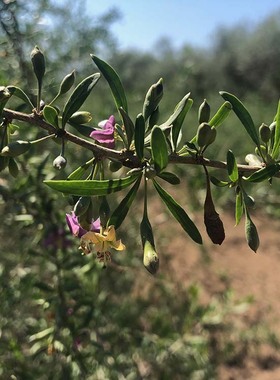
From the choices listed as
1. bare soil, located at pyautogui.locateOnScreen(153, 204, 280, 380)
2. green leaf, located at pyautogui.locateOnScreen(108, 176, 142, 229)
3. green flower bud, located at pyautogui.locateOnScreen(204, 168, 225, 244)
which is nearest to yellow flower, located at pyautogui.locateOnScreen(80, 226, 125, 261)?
green leaf, located at pyautogui.locateOnScreen(108, 176, 142, 229)

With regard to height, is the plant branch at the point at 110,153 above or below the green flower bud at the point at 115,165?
above

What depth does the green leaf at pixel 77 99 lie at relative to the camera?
70cm

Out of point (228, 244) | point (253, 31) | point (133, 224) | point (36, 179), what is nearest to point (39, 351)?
point (36, 179)

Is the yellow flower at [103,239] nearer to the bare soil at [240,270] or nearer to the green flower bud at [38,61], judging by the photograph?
the green flower bud at [38,61]

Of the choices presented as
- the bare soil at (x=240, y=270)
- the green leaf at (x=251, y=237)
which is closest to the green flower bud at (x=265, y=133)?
the green leaf at (x=251, y=237)

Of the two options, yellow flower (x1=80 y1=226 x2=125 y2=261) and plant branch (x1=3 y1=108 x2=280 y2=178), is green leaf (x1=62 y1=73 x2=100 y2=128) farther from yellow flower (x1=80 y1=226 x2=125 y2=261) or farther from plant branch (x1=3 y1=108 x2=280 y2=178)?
yellow flower (x1=80 y1=226 x2=125 y2=261)

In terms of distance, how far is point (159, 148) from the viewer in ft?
1.94

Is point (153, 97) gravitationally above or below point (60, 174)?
above

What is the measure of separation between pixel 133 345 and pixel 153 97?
50.6 inches

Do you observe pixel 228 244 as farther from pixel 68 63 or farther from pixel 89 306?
pixel 89 306

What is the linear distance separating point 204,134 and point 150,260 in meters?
0.17

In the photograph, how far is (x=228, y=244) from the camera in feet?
12.8

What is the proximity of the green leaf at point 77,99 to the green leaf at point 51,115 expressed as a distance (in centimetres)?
2

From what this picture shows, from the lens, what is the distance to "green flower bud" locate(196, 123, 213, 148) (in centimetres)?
63
